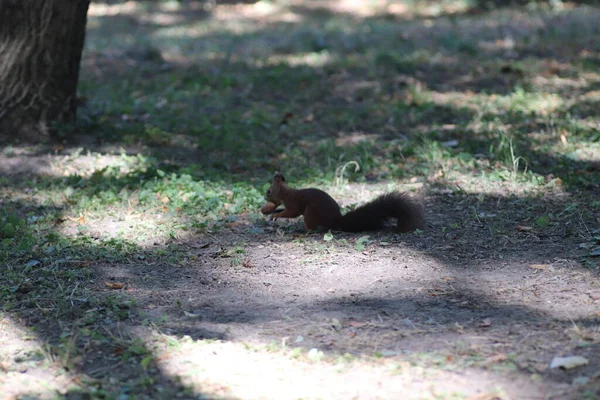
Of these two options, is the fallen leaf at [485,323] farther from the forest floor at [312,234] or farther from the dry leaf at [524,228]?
the dry leaf at [524,228]

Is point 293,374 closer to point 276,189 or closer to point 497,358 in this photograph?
point 497,358


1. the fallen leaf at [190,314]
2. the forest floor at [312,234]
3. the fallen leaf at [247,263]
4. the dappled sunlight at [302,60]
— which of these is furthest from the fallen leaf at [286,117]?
the fallen leaf at [190,314]

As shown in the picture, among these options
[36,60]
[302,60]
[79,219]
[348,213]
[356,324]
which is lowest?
[79,219]

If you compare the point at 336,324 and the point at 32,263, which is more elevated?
the point at 336,324

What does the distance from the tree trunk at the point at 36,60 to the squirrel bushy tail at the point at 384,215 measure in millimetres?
3432

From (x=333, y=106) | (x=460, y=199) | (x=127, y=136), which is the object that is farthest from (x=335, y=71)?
(x=460, y=199)

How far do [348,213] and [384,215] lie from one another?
25 cm

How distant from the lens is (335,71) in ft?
31.0

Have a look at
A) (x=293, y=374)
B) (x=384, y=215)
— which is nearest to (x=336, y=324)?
(x=293, y=374)

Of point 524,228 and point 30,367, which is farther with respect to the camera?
point 524,228

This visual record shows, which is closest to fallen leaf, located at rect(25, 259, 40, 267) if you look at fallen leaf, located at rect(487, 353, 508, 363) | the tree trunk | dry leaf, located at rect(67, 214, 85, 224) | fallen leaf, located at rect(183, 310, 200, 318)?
dry leaf, located at rect(67, 214, 85, 224)

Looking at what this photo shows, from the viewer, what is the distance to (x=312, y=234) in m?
5.19

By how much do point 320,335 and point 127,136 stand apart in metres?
4.25

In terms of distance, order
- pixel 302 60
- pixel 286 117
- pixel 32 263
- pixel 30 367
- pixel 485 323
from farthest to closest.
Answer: pixel 302 60
pixel 286 117
pixel 32 263
pixel 485 323
pixel 30 367
